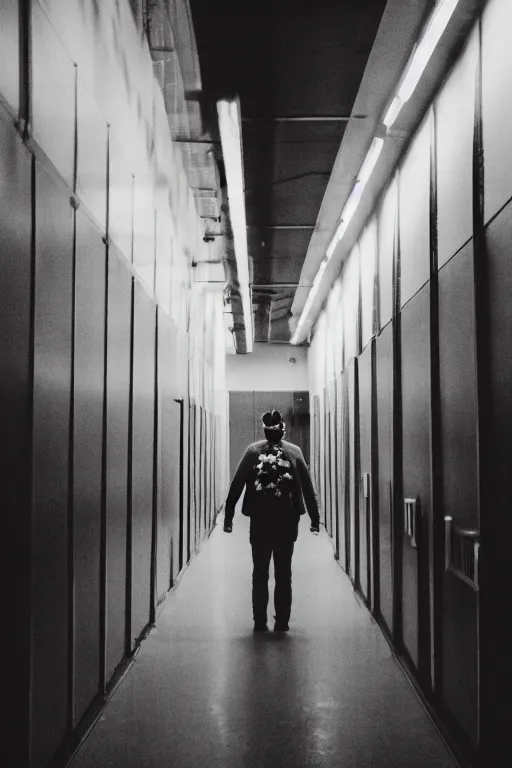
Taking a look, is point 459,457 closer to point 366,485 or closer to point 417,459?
point 417,459

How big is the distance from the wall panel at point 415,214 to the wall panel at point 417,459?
6.2 inches

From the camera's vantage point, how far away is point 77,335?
3469mm

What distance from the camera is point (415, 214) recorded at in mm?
4906

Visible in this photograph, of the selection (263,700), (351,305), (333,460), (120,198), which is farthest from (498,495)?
(333,460)

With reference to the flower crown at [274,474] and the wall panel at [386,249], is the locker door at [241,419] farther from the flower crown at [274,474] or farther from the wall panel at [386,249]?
the flower crown at [274,474]

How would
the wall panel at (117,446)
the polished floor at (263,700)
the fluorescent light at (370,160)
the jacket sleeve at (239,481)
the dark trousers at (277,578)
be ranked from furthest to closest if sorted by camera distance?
1. the jacket sleeve at (239,481)
2. the dark trousers at (277,578)
3. the fluorescent light at (370,160)
4. the wall panel at (117,446)
5. the polished floor at (263,700)

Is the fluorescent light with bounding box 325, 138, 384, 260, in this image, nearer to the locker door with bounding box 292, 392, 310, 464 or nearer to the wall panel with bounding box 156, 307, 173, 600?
the wall panel with bounding box 156, 307, 173, 600

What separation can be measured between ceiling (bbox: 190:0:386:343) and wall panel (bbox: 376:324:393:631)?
1.82 meters

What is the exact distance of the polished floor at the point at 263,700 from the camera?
134 inches

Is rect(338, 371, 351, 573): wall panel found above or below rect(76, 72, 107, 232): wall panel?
below

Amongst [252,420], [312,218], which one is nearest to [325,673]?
[312,218]

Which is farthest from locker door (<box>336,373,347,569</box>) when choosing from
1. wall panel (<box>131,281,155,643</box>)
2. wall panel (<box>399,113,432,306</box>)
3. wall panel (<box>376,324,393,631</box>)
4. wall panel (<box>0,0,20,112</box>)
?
wall panel (<box>0,0,20,112</box>)

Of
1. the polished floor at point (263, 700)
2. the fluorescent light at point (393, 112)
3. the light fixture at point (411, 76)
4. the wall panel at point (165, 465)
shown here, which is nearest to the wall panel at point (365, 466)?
the polished floor at point (263, 700)

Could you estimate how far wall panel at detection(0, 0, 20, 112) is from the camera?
248 centimetres
